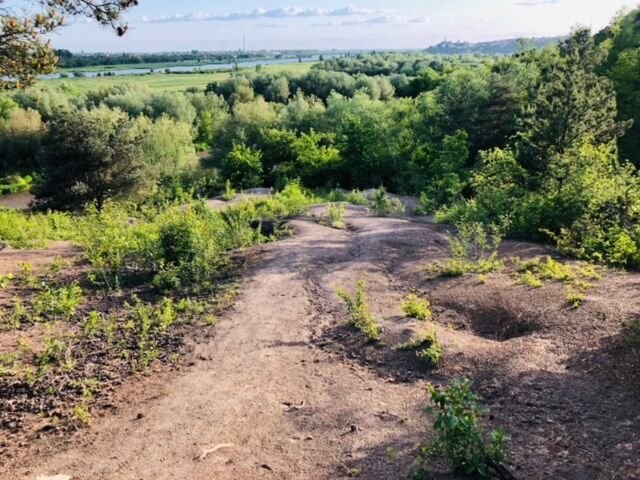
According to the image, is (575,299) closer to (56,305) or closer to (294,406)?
(294,406)

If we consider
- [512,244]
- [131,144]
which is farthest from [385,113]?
[512,244]

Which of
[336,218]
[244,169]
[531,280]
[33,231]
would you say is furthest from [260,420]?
[244,169]

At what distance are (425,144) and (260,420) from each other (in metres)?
32.8

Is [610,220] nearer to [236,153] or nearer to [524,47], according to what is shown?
[236,153]

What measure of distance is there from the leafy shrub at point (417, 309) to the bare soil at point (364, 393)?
25cm

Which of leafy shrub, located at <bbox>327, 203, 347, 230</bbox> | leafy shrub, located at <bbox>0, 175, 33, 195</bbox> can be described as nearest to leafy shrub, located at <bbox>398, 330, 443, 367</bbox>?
leafy shrub, located at <bbox>327, 203, 347, 230</bbox>

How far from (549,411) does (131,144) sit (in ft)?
83.2

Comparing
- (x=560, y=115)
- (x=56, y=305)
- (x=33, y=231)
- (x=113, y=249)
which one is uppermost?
(x=560, y=115)

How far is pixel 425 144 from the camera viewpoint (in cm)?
3669

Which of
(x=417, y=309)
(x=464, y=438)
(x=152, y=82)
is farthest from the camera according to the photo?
(x=152, y=82)

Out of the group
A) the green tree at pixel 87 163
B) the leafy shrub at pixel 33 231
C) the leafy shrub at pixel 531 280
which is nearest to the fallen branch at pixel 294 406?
the leafy shrub at pixel 531 280

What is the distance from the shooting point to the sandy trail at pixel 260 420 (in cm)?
529

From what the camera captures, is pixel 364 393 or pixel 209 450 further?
pixel 364 393

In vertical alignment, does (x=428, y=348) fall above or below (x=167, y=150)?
above
